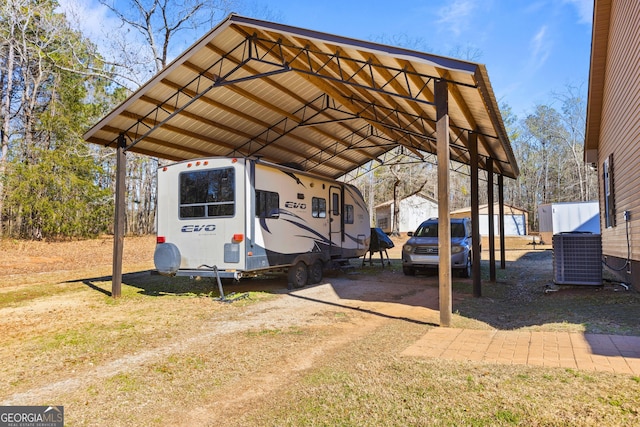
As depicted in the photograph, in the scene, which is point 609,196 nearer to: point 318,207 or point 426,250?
point 426,250

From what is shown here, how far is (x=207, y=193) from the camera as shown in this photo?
9234 millimetres

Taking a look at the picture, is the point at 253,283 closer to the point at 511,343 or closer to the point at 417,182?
the point at 511,343

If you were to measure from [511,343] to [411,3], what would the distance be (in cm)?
1549

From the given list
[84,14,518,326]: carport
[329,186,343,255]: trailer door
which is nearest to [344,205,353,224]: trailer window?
[329,186,343,255]: trailer door

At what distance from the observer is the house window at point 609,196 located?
11.0 m

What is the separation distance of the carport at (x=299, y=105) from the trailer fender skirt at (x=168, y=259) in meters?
1.11

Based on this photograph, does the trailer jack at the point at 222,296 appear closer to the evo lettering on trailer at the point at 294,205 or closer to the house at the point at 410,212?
the evo lettering on trailer at the point at 294,205

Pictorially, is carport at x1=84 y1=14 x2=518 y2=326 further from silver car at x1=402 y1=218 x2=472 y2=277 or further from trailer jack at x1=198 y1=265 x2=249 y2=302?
trailer jack at x1=198 y1=265 x2=249 y2=302

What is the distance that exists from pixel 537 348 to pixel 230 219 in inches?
241

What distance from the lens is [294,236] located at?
10.5 metres

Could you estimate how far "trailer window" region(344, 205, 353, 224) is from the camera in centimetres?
1338

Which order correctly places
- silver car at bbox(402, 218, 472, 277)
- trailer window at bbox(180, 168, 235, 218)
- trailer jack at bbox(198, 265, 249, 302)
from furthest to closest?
1. silver car at bbox(402, 218, 472, 277)
2. trailer window at bbox(180, 168, 235, 218)
3. trailer jack at bbox(198, 265, 249, 302)

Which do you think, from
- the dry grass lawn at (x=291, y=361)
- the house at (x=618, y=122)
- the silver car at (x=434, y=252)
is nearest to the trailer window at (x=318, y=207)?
the dry grass lawn at (x=291, y=361)

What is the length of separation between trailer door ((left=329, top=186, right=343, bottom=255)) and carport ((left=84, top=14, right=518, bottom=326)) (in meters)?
2.20
